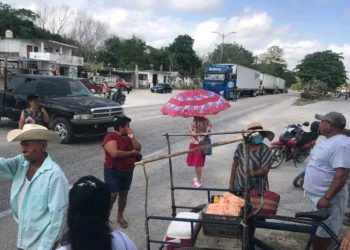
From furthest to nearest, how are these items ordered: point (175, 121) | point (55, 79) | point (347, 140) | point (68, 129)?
1. point (175, 121)
2. point (55, 79)
3. point (68, 129)
4. point (347, 140)

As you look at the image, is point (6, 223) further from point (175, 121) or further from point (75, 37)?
point (75, 37)

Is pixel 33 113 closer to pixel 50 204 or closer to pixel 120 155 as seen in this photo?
pixel 120 155

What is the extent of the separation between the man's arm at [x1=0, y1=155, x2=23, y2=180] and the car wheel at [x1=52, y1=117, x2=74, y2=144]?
29.6 ft

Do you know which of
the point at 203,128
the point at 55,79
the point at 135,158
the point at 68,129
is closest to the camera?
the point at 135,158

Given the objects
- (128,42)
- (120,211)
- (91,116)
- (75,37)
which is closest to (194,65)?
(128,42)

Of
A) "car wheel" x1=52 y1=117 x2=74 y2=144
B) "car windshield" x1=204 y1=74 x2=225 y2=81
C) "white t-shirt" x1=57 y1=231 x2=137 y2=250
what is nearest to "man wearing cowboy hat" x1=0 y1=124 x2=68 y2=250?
"white t-shirt" x1=57 y1=231 x2=137 y2=250

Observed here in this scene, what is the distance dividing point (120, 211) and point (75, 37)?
8056cm

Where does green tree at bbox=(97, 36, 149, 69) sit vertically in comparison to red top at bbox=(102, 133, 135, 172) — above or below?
above

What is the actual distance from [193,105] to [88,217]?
17.6 feet

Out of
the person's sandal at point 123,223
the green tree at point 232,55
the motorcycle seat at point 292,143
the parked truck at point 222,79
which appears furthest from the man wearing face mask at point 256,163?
the green tree at point 232,55

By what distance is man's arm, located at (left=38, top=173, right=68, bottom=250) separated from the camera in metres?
2.82

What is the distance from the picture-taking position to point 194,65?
103m

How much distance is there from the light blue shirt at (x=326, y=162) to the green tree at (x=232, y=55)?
9262 cm

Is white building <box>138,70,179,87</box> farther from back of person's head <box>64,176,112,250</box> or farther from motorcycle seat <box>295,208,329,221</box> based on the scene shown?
back of person's head <box>64,176,112,250</box>
